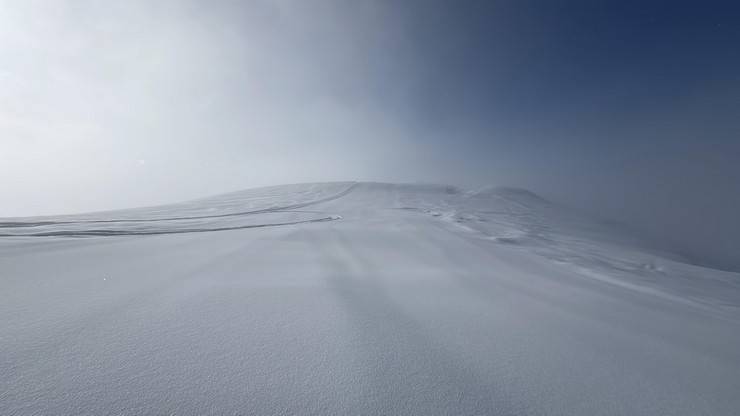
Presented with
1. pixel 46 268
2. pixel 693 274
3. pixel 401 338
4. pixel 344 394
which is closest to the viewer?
pixel 344 394

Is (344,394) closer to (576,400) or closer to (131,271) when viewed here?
(576,400)

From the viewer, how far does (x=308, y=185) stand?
936cm

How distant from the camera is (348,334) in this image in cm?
99

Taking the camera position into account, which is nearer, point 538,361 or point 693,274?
point 538,361

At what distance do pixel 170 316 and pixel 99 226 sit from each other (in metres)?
2.96

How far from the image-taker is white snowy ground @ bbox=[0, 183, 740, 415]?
2.24ft

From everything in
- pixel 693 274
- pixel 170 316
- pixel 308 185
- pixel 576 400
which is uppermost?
pixel 308 185

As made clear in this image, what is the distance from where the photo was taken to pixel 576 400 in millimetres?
723

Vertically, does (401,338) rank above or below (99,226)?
below

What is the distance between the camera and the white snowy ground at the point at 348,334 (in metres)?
0.68

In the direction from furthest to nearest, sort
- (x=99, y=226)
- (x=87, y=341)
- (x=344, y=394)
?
(x=99, y=226) < (x=87, y=341) < (x=344, y=394)

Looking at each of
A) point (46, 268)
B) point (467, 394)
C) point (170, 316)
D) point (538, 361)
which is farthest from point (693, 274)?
point (46, 268)

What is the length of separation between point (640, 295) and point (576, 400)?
4.58ft

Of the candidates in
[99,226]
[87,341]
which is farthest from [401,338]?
[99,226]
